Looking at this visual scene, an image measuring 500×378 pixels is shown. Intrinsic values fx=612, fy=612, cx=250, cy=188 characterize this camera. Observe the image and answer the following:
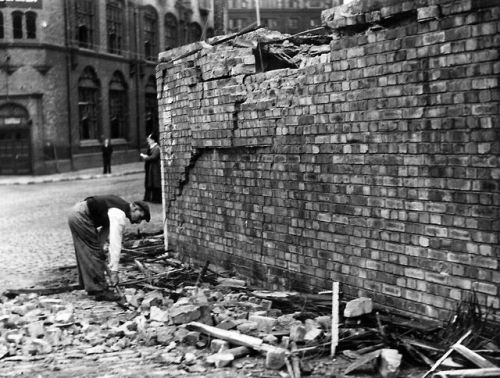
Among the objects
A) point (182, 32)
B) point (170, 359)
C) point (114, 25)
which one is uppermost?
point (182, 32)

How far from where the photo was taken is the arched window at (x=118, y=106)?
3581cm

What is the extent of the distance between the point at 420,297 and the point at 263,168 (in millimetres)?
2521

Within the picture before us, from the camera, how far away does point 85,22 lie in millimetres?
33375

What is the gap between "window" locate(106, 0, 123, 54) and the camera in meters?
35.3

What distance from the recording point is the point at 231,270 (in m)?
7.62

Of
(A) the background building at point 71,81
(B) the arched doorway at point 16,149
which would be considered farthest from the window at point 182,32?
(B) the arched doorway at point 16,149

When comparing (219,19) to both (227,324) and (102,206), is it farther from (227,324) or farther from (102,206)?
(227,324)

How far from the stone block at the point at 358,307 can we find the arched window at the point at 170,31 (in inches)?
1475

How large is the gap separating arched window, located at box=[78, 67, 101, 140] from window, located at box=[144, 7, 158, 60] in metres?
6.11

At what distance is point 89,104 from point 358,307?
1204 inches

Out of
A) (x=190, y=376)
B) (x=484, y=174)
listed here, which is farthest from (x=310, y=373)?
(x=484, y=174)

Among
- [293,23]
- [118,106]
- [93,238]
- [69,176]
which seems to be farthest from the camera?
[293,23]

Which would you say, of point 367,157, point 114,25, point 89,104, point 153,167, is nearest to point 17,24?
point 89,104

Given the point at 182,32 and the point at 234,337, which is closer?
the point at 234,337
